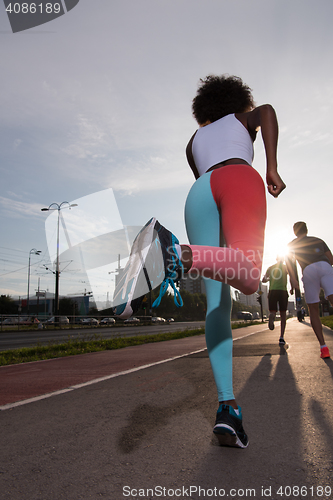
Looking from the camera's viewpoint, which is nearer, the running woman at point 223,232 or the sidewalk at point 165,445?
the sidewalk at point 165,445

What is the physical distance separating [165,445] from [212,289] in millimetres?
904

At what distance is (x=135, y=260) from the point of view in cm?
174

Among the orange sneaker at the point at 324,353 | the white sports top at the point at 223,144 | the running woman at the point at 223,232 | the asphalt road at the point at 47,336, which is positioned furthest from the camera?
the asphalt road at the point at 47,336

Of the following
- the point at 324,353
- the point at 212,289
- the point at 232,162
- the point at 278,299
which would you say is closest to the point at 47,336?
the point at 278,299

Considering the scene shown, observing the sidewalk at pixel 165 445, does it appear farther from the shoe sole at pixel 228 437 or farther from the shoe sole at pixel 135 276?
the shoe sole at pixel 135 276

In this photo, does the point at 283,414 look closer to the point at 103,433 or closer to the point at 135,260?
the point at 103,433

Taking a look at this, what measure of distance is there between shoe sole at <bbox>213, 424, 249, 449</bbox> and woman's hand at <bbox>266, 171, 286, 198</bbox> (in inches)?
52.7

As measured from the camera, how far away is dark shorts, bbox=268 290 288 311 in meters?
6.97

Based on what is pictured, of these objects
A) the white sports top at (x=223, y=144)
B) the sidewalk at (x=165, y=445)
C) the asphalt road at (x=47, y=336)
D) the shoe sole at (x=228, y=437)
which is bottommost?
the asphalt road at (x=47, y=336)

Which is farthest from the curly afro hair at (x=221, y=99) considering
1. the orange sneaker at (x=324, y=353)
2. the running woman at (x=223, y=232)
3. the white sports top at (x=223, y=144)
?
the orange sneaker at (x=324, y=353)

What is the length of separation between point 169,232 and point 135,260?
236 millimetres

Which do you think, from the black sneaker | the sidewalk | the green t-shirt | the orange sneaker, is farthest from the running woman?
the green t-shirt

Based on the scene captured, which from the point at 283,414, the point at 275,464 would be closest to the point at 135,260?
the point at 275,464

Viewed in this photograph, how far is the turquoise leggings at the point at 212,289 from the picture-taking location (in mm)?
1962
